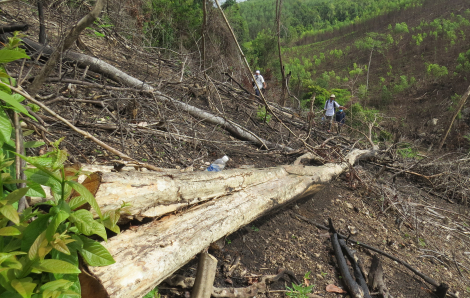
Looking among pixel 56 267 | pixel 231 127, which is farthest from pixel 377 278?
pixel 231 127

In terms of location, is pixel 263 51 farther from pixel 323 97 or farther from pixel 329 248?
pixel 329 248

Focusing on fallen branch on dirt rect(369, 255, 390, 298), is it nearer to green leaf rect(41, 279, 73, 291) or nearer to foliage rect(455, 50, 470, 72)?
green leaf rect(41, 279, 73, 291)

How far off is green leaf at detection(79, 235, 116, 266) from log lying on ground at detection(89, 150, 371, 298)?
0.48 ft

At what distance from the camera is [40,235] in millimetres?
796

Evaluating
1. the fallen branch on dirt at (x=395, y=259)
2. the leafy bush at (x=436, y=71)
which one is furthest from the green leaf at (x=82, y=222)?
the leafy bush at (x=436, y=71)

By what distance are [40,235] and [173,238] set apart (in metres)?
0.72

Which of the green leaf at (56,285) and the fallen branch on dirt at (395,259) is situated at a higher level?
the green leaf at (56,285)

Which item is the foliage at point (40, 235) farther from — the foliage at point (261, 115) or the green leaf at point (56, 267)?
the foliage at point (261, 115)

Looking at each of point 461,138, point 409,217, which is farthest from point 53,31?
point 461,138

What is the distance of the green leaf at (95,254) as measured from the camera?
908 mm

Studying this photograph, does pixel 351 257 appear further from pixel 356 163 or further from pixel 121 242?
pixel 356 163

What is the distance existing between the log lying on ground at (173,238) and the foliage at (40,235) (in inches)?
7.1

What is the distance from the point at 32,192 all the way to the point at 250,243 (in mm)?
1720

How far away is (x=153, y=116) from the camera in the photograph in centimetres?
359
